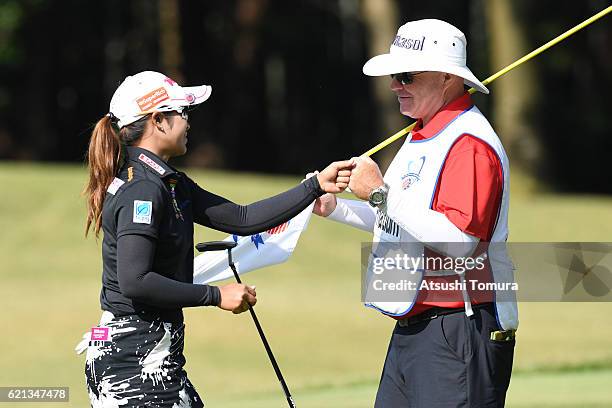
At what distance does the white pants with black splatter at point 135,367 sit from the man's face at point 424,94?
4.26 feet

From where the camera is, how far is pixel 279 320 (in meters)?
13.9

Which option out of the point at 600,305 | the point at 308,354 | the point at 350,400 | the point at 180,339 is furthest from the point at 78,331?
the point at 180,339

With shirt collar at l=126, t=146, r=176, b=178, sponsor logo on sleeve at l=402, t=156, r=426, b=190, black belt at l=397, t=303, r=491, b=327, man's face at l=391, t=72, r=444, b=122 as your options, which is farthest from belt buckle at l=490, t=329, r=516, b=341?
shirt collar at l=126, t=146, r=176, b=178

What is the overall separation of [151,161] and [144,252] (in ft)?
1.32

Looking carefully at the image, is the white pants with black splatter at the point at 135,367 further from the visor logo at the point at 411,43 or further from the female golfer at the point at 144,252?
the visor logo at the point at 411,43

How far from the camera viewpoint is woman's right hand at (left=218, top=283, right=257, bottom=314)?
14.6 feet

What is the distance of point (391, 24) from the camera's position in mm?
24859

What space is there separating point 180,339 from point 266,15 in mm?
32083

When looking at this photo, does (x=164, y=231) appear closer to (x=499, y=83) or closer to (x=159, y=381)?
(x=159, y=381)

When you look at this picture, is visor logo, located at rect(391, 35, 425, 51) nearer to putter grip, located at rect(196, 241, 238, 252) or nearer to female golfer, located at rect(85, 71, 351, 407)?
female golfer, located at rect(85, 71, 351, 407)

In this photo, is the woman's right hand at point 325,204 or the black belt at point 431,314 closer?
the black belt at point 431,314

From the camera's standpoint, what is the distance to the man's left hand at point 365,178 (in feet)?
14.8

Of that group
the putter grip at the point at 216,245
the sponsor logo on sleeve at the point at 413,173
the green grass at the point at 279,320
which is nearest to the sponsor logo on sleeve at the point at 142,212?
the putter grip at the point at 216,245

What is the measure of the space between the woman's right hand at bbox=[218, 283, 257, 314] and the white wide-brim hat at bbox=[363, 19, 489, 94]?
3.30 ft
